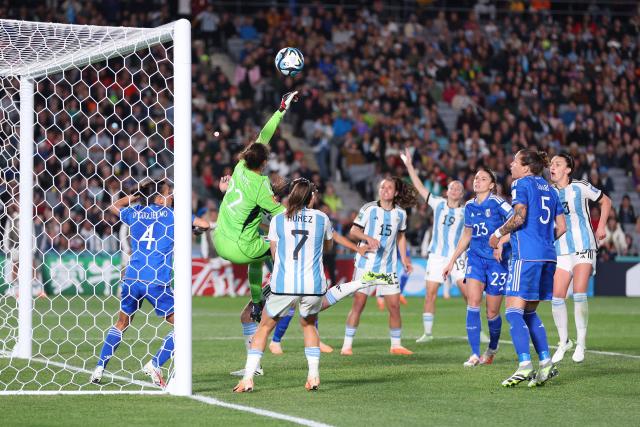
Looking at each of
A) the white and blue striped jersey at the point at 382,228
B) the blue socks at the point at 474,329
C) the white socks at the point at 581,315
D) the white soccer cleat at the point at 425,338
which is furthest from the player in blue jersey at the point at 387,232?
the white socks at the point at 581,315

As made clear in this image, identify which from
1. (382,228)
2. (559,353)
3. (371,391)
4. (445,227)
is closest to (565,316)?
(559,353)

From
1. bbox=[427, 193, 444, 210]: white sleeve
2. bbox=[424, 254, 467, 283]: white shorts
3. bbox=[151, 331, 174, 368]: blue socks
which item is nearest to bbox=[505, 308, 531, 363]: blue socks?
bbox=[151, 331, 174, 368]: blue socks

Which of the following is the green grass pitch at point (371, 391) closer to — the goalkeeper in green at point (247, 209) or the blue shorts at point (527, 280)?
the blue shorts at point (527, 280)

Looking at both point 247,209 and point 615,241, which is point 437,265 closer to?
point 247,209

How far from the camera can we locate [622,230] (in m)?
27.8

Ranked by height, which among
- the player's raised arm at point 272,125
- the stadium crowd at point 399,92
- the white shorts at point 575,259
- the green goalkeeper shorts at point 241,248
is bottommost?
the white shorts at point 575,259

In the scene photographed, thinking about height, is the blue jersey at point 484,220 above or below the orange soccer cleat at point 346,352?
above

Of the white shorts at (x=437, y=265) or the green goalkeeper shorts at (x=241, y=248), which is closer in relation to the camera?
the green goalkeeper shorts at (x=241, y=248)

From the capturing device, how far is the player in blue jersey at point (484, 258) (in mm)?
11688

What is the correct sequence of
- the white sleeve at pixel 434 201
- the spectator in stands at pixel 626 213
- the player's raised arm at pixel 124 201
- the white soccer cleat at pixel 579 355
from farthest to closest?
the spectator in stands at pixel 626 213 → the white sleeve at pixel 434 201 → the white soccer cleat at pixel 579 355 → the player's raised arm at pixel 124 201

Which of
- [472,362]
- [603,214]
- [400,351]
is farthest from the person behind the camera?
[400,351]

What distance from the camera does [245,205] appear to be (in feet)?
33.1

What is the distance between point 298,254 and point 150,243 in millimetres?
1508

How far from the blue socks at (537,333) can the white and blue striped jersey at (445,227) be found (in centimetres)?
443
